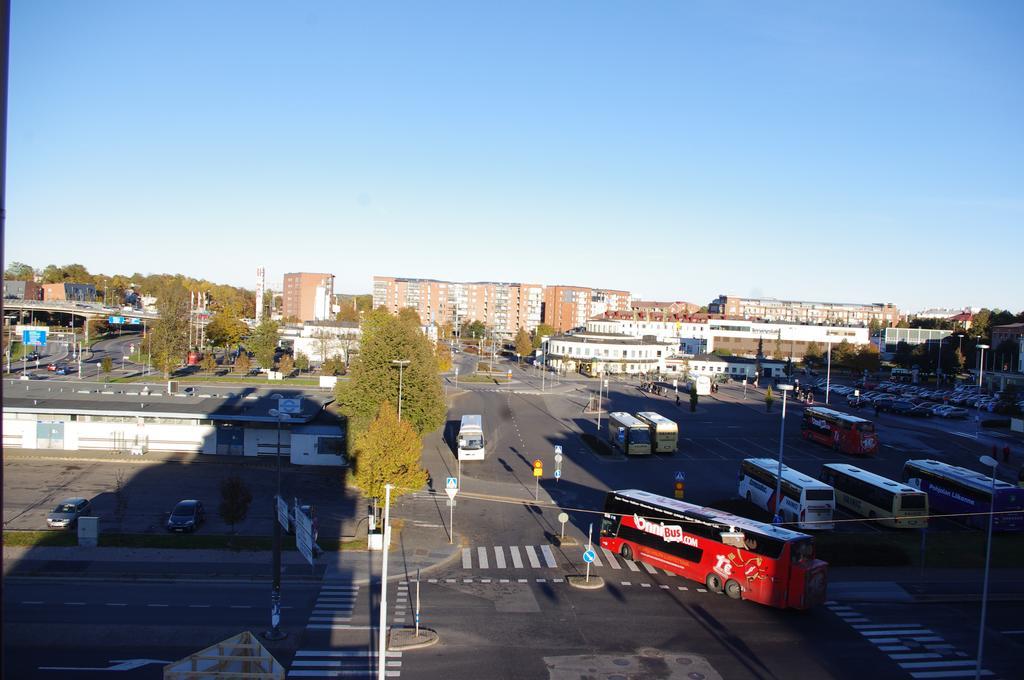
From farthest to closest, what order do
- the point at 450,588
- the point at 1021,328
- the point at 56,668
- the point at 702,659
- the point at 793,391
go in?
the point at 1021,328 < the point at 793,391 < the point at 450,588 < the point at 702,659 < the point at 56,668

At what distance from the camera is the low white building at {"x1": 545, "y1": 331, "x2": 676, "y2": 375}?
94.4 meters

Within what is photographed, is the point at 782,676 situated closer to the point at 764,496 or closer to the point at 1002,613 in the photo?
the point at 1002,613

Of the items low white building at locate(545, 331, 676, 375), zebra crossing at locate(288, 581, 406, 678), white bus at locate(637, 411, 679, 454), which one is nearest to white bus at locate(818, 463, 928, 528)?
white bus at locate(637, 411, 679, 454)

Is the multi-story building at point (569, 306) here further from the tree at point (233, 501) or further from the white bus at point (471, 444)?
the tree at point (233, 501)

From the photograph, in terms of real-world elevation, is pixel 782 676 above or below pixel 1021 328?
below

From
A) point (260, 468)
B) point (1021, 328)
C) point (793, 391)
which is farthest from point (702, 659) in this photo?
point (1021, 328)

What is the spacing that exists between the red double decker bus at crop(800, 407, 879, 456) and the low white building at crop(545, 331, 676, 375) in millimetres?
44369

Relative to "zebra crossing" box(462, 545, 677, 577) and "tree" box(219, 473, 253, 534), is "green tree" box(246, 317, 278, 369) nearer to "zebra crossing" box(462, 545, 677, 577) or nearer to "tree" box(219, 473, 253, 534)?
"tree" box(219, 473, 253, 534)

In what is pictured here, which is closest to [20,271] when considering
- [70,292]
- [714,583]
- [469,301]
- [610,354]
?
[70,292]

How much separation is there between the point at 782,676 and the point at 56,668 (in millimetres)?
16333

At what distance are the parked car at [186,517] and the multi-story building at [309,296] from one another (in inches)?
4996

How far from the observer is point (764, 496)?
31219 millimetres

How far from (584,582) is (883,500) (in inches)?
607

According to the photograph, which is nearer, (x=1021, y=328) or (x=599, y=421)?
(x=599, y=421)
